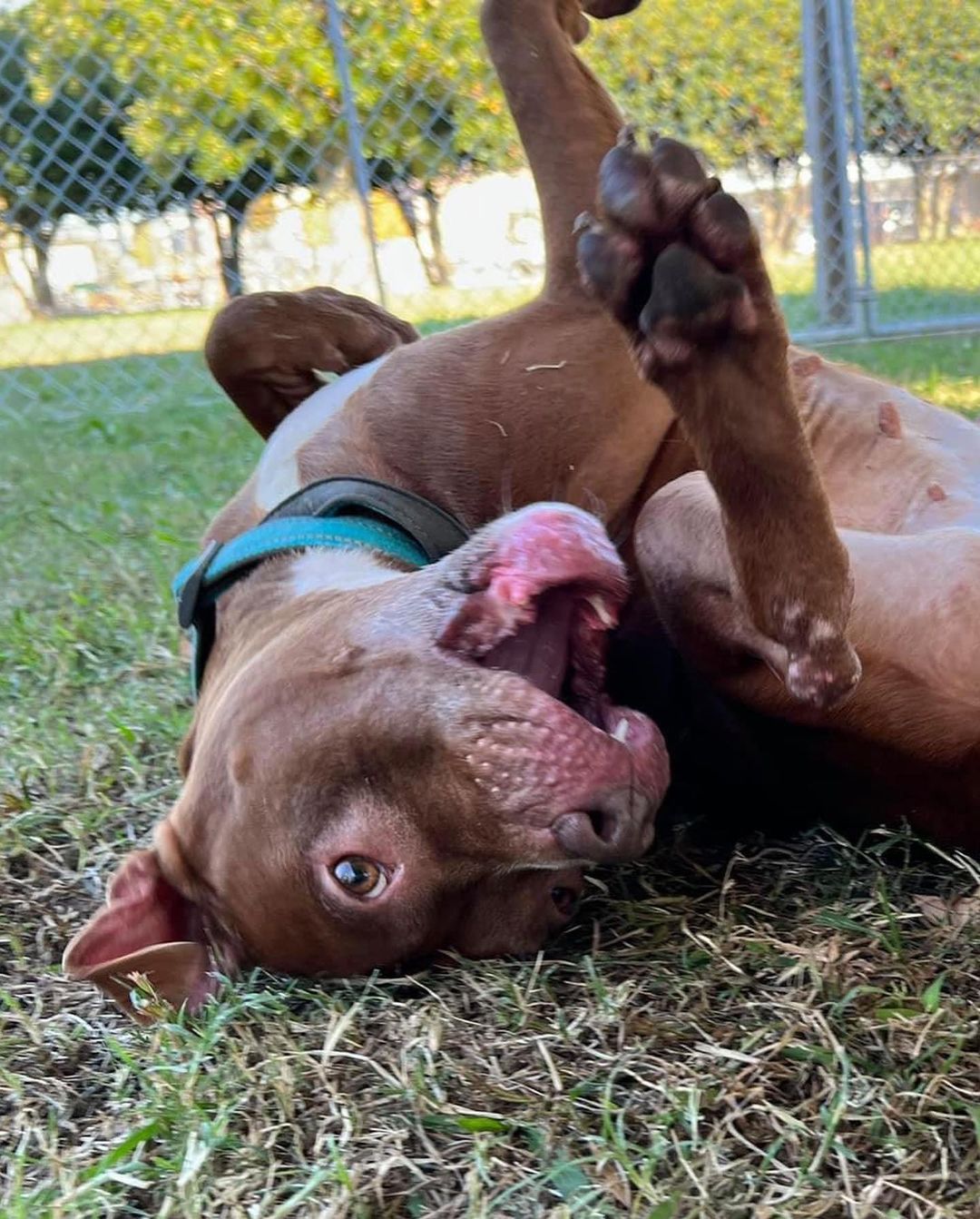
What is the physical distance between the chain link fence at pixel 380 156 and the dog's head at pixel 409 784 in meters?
6.11

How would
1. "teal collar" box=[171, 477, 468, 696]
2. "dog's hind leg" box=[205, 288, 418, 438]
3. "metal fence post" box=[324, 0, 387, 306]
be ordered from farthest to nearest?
"metal fence post" box=[324, 0, 387, 306] < "dog's hind leg" box=[205, 288, 418, 438] < "teal collar" box=[171, 477, 468, 696]

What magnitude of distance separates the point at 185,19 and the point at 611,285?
740 centimetres

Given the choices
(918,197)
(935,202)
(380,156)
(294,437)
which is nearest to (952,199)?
(935,202)

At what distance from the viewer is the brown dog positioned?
5.70ft

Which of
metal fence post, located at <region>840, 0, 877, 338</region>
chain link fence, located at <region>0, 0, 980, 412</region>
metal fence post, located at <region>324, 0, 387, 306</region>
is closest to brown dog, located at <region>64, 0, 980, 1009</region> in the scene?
metal fence post, located at <region>324, 0, 387, 306</region>

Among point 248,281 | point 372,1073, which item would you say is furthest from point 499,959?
point 248,281

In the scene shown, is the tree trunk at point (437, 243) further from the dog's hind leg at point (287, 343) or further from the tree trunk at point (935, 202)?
the dog's hind leg at point (287, 343)

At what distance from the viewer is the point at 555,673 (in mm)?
2000

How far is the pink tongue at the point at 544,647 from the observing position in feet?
6.41

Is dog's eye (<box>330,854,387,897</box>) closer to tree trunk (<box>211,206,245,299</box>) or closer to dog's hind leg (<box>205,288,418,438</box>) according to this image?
dog's hind leg (<box>205,288,418,438</box>)

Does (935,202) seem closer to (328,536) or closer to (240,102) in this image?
(240,102)

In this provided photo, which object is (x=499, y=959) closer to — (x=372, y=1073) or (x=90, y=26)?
(x=372, y=1073)

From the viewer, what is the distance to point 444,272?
29.7ft

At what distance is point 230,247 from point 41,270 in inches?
50.1
